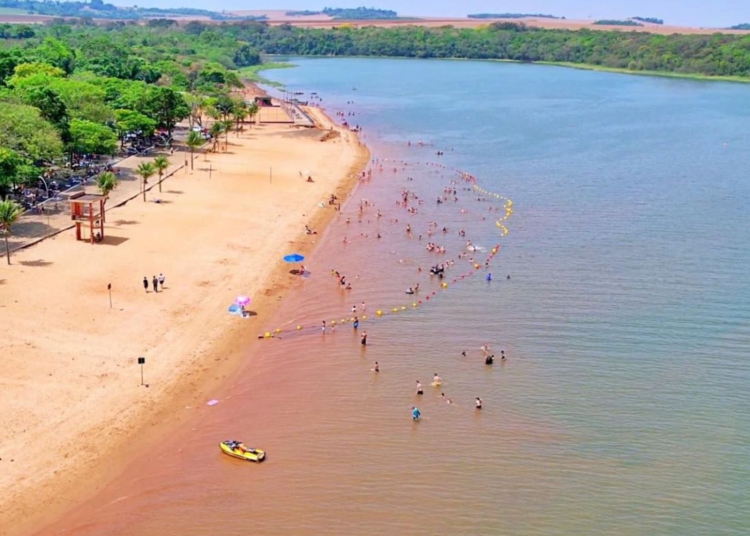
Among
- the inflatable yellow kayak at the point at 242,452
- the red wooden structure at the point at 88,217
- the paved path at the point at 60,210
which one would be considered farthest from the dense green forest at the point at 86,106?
the inflatable yellow kayak at the point at 242,452

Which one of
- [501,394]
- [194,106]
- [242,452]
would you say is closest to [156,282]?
[242,452]

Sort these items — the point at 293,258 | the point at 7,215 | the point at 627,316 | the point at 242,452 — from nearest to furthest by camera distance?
1. the point at 242,452
2. the point at 627,316
3. the point at 7,215
4. the point at 293,258

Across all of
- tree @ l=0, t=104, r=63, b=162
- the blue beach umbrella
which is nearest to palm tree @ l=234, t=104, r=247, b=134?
tree @ l=0, t=104, r=63, b=162

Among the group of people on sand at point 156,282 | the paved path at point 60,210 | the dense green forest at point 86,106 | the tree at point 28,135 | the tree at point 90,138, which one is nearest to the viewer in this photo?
the group of people on sand at point 156,282

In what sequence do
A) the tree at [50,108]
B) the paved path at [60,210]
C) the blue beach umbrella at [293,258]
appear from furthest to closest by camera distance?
the tree at [50,108] → the paved path at [60,210] → the blue beach umbrella at [293,258]

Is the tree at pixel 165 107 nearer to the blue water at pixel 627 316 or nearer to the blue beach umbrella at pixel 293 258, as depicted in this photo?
the blue water at pixel 627 316

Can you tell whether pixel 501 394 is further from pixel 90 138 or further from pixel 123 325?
pixel 90 138
